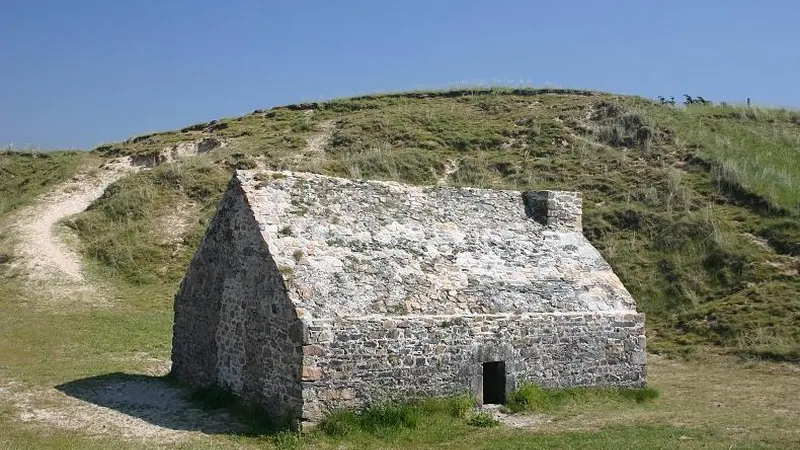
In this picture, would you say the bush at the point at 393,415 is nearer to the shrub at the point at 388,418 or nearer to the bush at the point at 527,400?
the shrub at the point at 388,418

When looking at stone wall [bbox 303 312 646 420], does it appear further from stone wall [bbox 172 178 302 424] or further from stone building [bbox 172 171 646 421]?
stone wall [bbox 172 178 302 424]

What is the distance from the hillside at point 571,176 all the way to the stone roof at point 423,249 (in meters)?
9.14

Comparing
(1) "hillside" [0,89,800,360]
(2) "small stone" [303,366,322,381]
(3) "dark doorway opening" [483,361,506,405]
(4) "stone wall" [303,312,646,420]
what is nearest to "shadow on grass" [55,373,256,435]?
(2) "small stone" [303,366,322,381]

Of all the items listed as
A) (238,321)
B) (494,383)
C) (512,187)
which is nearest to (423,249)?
(494,383)

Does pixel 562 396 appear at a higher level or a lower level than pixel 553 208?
lower

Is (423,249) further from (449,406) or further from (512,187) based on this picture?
(512,187)

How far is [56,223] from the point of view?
38.0 m

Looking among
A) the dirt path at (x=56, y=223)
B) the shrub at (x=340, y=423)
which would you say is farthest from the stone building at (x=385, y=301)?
the dirt path at (x=56, y=223)

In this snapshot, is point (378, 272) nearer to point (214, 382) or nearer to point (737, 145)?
point (214, 382)

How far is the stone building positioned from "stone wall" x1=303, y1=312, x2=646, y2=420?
27 mm

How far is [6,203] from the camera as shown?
42.5 m

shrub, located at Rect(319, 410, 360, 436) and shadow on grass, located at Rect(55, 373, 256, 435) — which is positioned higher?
shrub, located at Rect(319, 410, 360, 436)

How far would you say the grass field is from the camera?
44.3ft

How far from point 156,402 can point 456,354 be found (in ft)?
20.5
